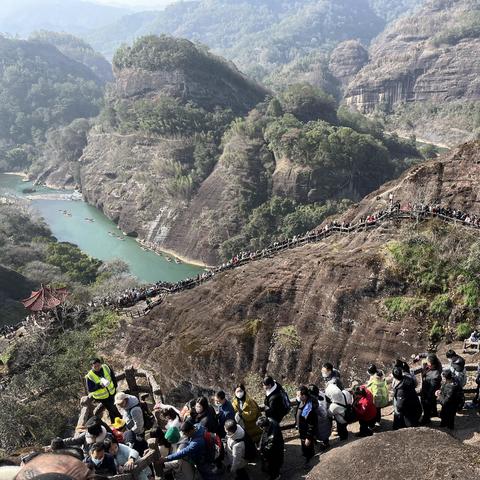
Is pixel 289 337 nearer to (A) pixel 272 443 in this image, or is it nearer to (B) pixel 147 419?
(B) pixel 147 419

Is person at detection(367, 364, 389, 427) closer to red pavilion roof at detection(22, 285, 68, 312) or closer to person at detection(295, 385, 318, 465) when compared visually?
person at detection(295, 385, 318, 465)

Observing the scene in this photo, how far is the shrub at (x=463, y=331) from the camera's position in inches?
674

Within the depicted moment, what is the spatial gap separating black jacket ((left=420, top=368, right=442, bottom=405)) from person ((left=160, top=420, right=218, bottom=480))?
3.97 meters

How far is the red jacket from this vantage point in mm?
9070

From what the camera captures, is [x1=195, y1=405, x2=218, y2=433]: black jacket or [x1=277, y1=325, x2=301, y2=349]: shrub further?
[x1=277, y1=325, x2=301, y2=349]: shrub

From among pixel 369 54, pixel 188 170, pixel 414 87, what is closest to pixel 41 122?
pixel 188 170

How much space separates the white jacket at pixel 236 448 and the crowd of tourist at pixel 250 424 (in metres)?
0.01

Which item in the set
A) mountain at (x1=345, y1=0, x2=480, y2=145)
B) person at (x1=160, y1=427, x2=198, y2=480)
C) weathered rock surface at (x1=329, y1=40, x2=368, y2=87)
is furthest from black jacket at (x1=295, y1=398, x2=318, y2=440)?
weathered rock surface at (x1=329, y1=40, x2=368, y2=87)

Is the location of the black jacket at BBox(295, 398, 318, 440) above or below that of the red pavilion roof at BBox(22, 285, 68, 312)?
above

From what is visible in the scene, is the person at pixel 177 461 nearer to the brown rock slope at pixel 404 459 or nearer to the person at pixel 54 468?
the brown rock slope at pixel 404 459

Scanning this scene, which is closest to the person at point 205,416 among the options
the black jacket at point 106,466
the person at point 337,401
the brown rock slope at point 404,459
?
the black jacket at point 106,466

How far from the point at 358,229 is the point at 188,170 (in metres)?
56.4

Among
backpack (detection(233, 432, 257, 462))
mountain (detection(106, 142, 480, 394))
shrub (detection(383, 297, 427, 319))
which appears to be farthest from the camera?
shrub (detection(383, 297, 427, 319))

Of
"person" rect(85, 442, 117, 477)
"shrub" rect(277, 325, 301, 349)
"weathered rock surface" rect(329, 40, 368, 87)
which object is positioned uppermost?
"weathered rock surface" rect(329, 40, 368, 87)
